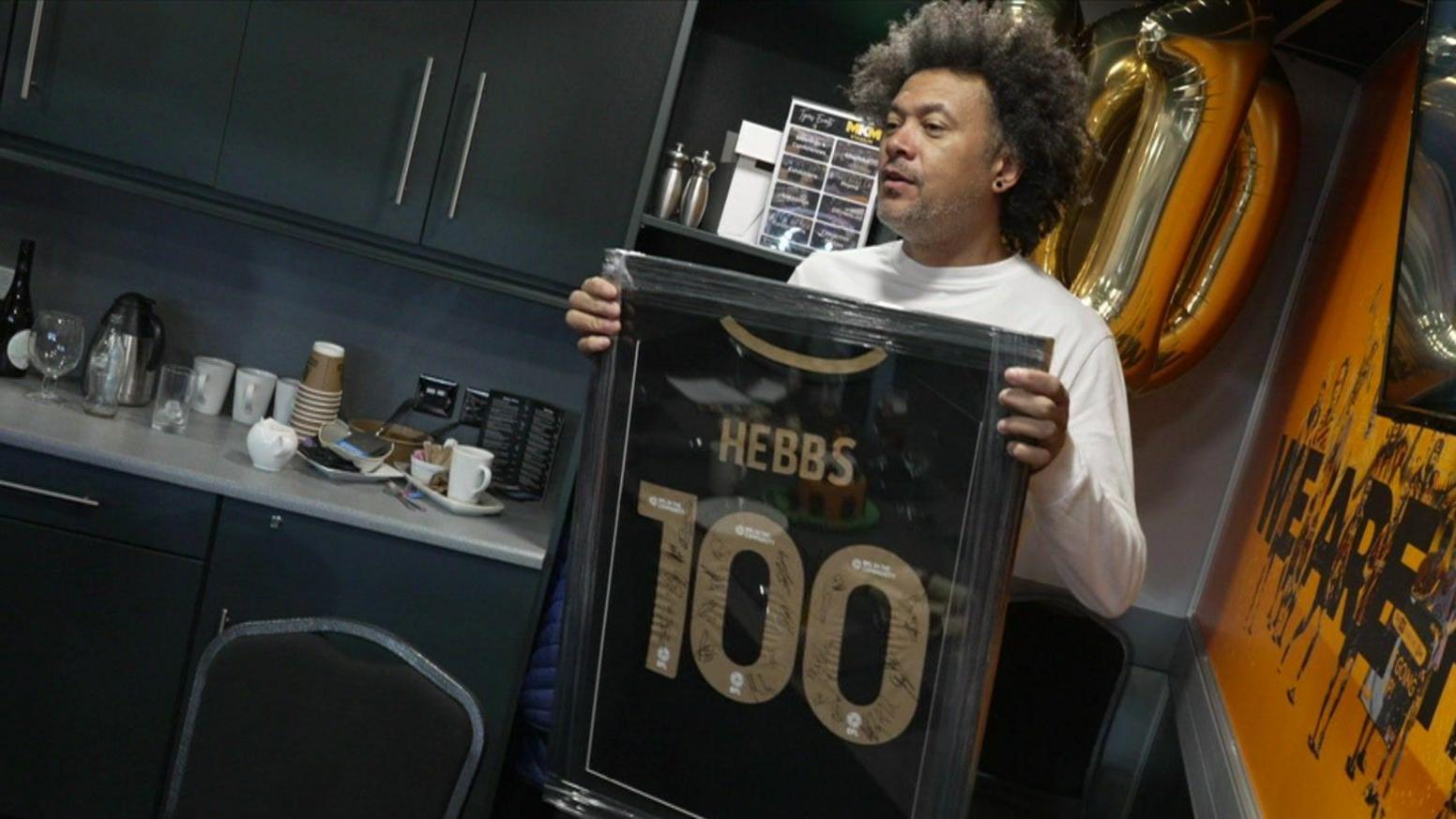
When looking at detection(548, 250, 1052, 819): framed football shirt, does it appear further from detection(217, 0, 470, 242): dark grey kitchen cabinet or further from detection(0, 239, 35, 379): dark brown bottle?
detection(0, 239, 35, 379): dark brown bottle

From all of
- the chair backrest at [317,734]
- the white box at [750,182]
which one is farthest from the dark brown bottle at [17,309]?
the chair backrest at [317,734]

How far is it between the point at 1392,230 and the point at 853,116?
1.17 meters

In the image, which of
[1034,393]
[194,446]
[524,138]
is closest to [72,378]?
[194,446]

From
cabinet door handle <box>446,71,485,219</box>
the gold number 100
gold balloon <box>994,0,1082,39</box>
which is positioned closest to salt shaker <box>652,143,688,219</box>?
cabinet door handle <box>446,71,485,219</box>

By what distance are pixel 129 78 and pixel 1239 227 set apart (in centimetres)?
239

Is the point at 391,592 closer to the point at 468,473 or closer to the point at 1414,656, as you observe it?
the point at 468,473

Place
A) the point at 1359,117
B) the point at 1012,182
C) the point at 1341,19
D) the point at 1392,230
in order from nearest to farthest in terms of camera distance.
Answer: the point at 1012,182
the point at 1392,230
the point at 1341,19
the point at 1359,117

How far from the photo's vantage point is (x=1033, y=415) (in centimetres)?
138

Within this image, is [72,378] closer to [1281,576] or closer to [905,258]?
[905,258]

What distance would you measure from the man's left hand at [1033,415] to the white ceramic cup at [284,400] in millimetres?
2262

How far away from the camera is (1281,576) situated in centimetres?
232

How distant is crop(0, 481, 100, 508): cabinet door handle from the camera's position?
2.61 metres

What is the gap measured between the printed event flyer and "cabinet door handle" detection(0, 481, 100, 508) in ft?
4.87

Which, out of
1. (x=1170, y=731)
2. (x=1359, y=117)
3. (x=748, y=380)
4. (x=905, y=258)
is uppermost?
(x=1359, y=117)
